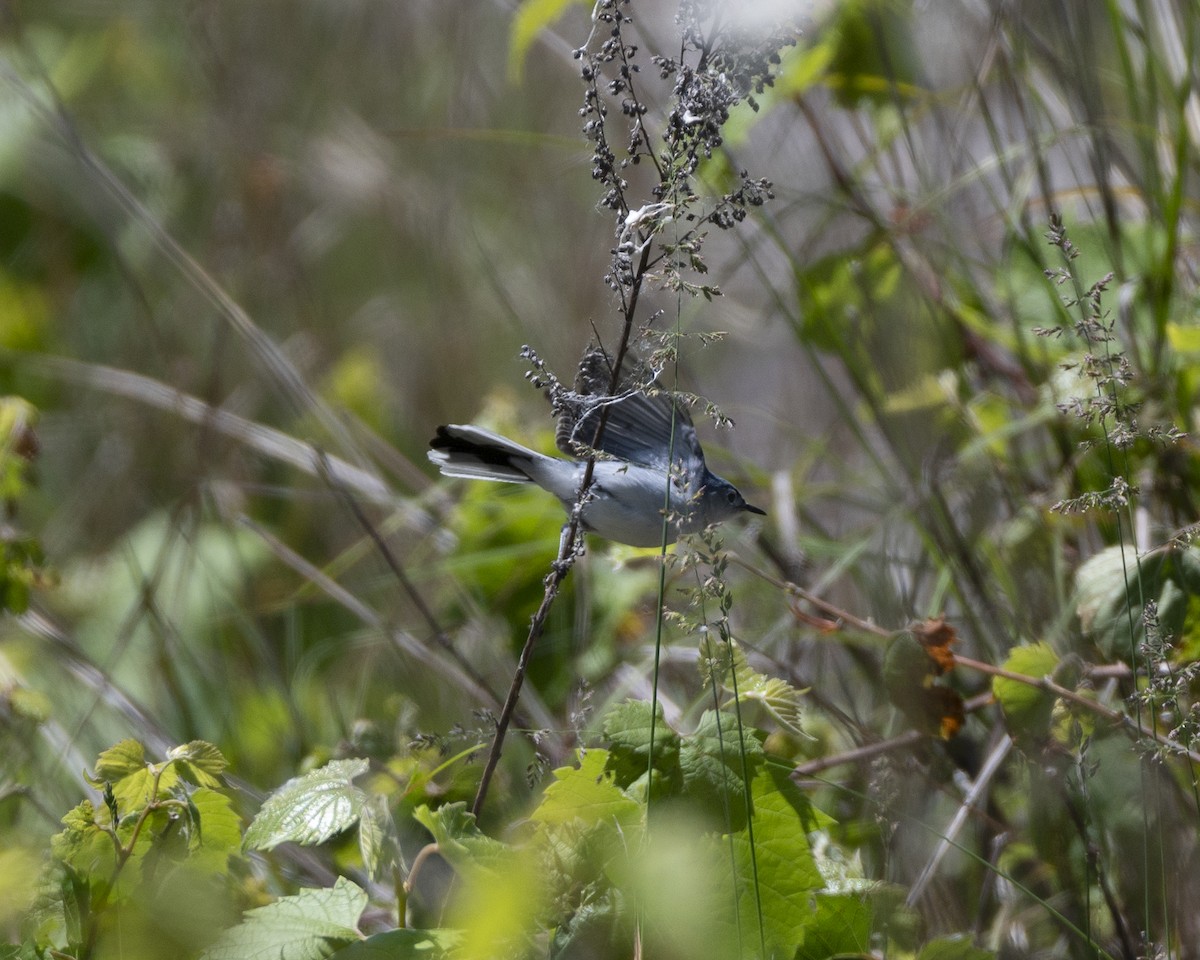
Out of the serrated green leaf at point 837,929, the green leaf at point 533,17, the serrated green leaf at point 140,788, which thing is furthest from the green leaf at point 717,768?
the green leaf at point 533,17

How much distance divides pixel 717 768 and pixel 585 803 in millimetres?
127

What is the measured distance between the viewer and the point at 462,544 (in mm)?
2066

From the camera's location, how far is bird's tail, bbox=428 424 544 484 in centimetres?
120

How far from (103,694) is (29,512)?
1994 millimetres

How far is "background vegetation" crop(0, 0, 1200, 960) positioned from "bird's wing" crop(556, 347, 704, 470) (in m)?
0.12

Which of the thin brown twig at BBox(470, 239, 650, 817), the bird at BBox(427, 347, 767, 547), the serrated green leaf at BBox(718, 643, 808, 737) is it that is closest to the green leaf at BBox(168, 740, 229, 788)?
the thin brown twig at BBox(470, 239, 650, 817)

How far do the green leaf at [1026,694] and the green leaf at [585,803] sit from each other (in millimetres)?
440

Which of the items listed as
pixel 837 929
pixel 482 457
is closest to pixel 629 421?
pixel 482 457

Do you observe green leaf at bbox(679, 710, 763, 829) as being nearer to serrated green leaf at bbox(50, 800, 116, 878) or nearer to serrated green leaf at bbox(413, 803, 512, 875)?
serrated green leaf at bbox(413, 803, 512, 875)

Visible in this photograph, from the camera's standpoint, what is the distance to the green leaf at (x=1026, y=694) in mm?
1197

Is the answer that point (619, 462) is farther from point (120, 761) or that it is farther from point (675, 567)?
point (120, 761)

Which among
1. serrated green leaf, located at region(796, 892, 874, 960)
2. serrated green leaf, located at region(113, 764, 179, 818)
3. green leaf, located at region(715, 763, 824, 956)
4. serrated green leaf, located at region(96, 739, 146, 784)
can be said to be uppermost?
serrated green leaf, located at region(96, 739, 146, 784)

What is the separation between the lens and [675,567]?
95cm

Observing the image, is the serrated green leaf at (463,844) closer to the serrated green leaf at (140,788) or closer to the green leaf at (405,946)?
the green leaf at (405,946)
